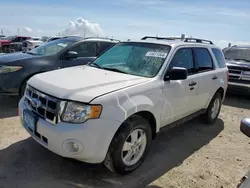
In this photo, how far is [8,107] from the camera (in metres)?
5.71

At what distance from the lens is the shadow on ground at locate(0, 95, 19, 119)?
5.24 m

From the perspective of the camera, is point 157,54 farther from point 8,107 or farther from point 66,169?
point 8,107

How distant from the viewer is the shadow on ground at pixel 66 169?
309 centimetres

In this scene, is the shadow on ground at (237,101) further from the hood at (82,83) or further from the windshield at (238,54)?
the hood at (82,83)

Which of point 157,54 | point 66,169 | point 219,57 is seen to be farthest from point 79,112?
point 219,57

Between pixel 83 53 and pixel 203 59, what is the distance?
3.21 meters

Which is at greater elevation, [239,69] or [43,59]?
[43,59]

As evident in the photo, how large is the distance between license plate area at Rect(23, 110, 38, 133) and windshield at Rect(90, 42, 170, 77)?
1.37 metres

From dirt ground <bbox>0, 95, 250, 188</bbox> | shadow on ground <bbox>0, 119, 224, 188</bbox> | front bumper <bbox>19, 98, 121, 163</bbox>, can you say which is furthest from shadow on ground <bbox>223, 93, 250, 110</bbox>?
front bumper <bbox>19, 98, 121, 163</bbox>

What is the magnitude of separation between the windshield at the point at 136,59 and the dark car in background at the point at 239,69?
5166 mm

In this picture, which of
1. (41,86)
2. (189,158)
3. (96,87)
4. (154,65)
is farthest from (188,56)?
(41,86)

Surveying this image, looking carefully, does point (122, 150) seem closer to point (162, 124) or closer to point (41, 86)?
point (162, 124)

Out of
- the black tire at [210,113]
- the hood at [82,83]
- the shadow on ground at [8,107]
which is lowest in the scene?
the shadow on ground at [8,107]

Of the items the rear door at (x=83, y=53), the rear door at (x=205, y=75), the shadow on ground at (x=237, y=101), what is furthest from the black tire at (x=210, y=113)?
the rear door at (x=83, y=53)
